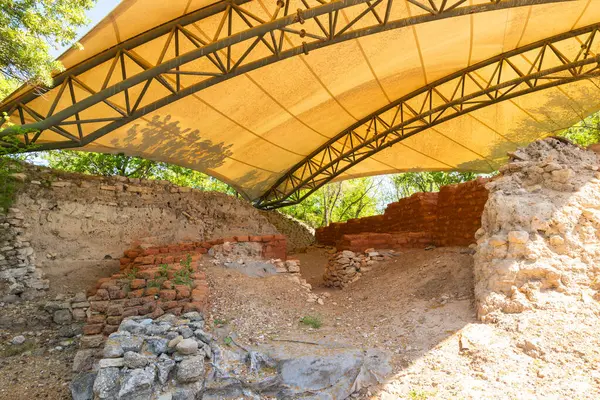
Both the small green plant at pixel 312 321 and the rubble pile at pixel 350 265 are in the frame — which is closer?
the small green plant at pixel 312 321

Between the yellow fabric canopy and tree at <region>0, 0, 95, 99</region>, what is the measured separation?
1.19 m

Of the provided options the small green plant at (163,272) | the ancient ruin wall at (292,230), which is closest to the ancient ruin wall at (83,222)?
the small green plant at (163,272)

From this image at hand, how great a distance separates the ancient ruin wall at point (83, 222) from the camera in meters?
7.61

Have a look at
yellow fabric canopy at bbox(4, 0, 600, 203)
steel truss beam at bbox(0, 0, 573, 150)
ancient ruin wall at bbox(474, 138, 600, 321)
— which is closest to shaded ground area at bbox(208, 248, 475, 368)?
ancient ruin wall at bbox(474, 138, 600, 321)

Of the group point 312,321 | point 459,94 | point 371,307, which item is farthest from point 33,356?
point 459,94

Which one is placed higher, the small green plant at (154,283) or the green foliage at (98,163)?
the green foliage at (98,163)

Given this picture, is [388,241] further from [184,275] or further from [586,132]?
[586,132]

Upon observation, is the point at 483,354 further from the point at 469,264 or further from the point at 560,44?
the point at 560,44

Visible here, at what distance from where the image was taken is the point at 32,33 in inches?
176

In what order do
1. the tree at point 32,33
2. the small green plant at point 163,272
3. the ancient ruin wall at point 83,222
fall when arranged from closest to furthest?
the tree at point 32,33
the small green plant at point 163,272
the ancient ruin wall at point 83,222

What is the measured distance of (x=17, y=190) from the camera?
8.10 meters

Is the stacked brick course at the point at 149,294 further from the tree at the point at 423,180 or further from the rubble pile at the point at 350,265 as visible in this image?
the tree at the point at 423,180

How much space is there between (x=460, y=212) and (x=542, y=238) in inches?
137

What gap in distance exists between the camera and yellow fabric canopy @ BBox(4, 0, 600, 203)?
693cm
